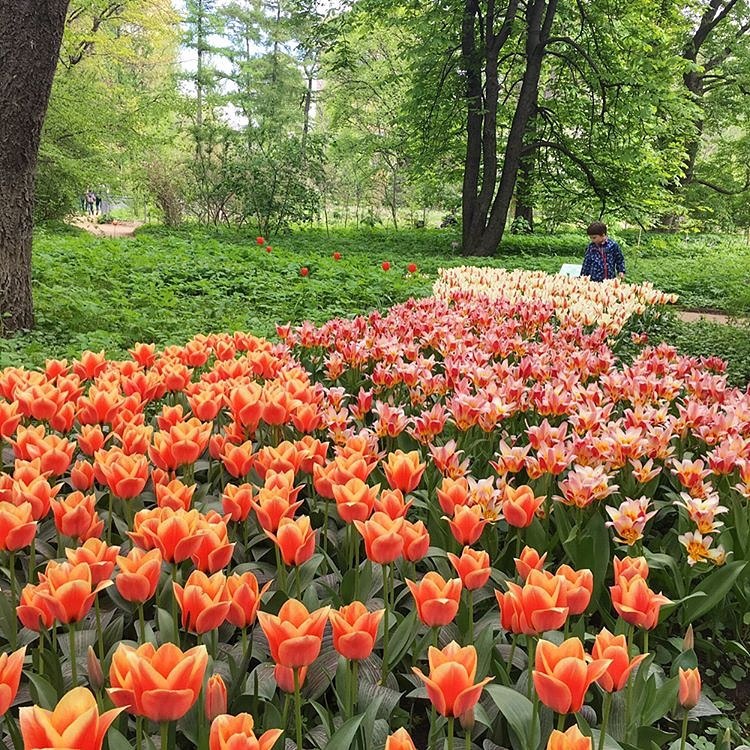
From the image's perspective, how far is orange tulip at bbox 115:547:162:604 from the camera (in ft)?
4.33

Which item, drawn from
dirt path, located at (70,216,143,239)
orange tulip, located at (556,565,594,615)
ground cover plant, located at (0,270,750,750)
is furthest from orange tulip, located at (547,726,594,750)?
dirt path, located at (70,216,143,239)

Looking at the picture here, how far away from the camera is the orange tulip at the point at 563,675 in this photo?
107 cm

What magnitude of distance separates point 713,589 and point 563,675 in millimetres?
1077

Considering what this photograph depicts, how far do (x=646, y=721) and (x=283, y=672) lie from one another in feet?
2.61

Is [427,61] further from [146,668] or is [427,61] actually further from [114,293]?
[146,668]

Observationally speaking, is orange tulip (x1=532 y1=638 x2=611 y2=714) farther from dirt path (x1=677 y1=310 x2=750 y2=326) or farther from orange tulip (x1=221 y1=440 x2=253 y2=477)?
dirt path (x1=677 y1=310 x2=750 y2=326)

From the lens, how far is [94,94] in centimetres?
1503

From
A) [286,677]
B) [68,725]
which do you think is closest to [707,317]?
[286,677]

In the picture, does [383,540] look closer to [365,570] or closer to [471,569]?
[471,569]

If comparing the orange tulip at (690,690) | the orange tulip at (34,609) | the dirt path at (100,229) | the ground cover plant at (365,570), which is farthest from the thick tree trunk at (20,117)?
the dirt path at (100,229)

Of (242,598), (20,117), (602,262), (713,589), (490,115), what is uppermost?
(490,115)

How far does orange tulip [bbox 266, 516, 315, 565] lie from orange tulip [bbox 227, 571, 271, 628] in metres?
0.18

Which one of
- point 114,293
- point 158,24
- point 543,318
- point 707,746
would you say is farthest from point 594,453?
point 158,24

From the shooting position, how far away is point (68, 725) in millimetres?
909
